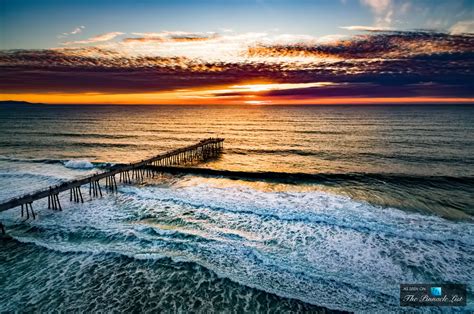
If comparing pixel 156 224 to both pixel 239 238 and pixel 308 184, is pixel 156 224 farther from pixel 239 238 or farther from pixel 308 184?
pixel 308 184

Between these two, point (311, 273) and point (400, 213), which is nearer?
point (311, 273)

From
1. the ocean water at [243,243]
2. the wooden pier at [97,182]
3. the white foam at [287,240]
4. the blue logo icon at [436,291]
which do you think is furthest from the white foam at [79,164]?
the blue logo icon at [436,291]

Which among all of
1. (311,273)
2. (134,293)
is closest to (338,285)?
(311,273)

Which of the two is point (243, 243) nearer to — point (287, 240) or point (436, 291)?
point (287, 240)

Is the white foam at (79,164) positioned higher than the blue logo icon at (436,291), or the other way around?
the white foam at (79,164)

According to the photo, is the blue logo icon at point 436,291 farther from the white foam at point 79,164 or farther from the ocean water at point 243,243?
the white foam at point 79,164

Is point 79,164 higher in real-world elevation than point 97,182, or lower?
lower

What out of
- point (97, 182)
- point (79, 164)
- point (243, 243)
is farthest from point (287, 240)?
point (79, 164)
